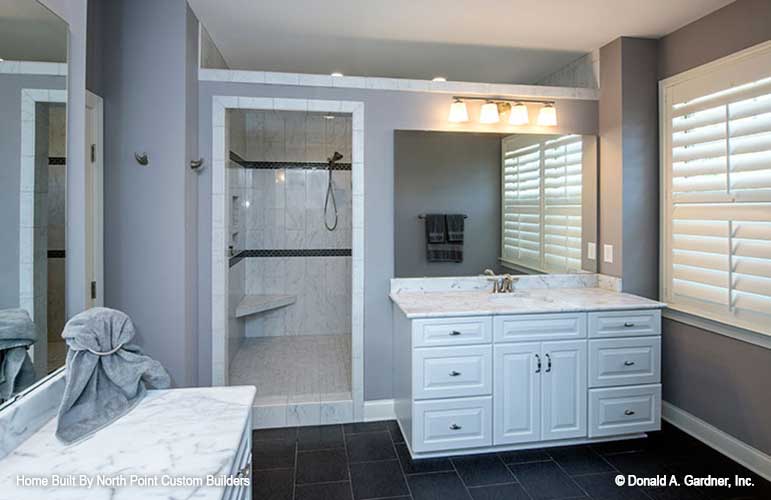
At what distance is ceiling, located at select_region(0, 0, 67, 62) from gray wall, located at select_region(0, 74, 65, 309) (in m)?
0.08

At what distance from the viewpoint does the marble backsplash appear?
327 cm

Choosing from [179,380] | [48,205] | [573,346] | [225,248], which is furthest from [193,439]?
[573,346]

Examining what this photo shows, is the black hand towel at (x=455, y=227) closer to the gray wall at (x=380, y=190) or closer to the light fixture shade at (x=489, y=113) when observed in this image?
the gray wall at (x=380, y=190)

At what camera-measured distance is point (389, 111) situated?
321 cm

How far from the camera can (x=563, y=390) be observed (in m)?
2.78

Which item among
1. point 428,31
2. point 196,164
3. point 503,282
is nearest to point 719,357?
point 503,282

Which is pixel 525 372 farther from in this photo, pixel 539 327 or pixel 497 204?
pixel 497 204

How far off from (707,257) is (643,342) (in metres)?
0.65

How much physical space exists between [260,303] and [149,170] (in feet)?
7.75

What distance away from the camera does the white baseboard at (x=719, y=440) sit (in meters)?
2.52

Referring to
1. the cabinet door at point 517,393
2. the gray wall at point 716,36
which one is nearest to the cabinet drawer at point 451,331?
the cabinet door at point 517,393

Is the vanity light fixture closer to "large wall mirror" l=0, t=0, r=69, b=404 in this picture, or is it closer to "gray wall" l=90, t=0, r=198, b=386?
"gray wall" l=90, t=0, r=198, b=386

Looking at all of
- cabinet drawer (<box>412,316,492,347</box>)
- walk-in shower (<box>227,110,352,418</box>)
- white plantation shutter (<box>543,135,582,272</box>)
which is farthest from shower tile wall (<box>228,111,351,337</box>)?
cabinet drawer (<box>412,316,492,347</box>)

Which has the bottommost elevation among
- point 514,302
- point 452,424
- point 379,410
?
point 379,410
